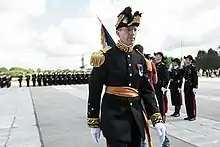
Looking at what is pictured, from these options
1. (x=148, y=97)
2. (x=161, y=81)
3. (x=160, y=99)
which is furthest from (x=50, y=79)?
(x=148, y=97)

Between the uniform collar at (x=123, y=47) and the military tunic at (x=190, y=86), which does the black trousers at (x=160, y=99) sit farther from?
the uniform collar at (x=123, y=47)

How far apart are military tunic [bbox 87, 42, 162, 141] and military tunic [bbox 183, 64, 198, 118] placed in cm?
661

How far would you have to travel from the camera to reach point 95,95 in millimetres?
4109

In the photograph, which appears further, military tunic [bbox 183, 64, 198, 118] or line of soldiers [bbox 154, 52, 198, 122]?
military tunic [bbox 183, 64, 198, 118]

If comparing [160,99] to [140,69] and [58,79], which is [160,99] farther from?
[58,79]

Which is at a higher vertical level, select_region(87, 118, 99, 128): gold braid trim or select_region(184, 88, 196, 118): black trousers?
select_region(87, 118, 99, 128): gold braid trim

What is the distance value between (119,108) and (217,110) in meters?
9.43

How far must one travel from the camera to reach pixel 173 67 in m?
11.6

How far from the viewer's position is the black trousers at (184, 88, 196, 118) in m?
10.6

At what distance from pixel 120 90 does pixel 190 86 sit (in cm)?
695

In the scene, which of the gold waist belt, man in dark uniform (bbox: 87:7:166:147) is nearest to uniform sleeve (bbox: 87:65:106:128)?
man in dark uniform (bbox: 87:7:166:147)

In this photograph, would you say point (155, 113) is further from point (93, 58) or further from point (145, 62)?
point (93, 58)

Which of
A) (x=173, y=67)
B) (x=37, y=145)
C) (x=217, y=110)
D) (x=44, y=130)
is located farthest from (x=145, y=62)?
(x=217, y=110)

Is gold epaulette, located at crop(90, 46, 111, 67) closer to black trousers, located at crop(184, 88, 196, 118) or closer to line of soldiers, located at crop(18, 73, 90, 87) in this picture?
black trousers, located at crop(184, 88, 196, 118)
